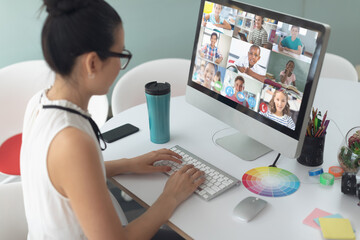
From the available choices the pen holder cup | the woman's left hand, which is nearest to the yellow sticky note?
the pen holder cup

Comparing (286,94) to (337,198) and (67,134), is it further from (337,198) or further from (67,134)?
(67,134)

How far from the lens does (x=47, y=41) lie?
3.19 feet

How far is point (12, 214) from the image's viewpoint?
127 cm

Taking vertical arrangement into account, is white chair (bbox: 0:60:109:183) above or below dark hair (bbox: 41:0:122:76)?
below

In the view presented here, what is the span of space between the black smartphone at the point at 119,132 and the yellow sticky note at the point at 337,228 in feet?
2.61

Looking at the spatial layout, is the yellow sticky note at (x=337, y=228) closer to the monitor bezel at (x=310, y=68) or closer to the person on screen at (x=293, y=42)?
the monitor bezel at (x=310, y=68)

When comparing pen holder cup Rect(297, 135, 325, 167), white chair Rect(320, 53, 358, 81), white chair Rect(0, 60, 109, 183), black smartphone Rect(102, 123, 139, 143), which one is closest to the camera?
pen holder cup Rect(297, 135, 325, 167)

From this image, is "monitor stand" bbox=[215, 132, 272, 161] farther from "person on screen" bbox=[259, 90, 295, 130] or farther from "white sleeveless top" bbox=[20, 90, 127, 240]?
"white sleeveless top" bbox=[20, 90, 127, 240]

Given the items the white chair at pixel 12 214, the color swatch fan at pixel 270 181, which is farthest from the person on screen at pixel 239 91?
the white chair at pixel 12 214

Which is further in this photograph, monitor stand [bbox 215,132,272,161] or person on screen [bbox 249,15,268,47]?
monitor stand [bbox 215,132,272,161]

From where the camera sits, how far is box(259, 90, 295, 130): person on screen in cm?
121

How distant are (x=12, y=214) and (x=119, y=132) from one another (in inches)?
19.5

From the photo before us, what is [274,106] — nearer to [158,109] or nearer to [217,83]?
[217,83]

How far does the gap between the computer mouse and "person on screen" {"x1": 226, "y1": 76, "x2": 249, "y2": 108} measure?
0.33 meters
